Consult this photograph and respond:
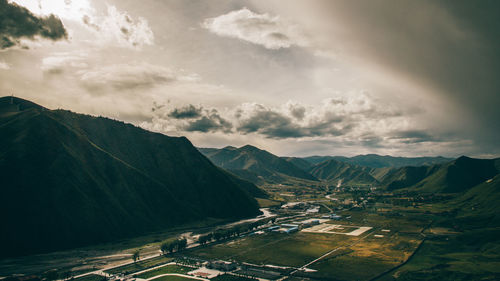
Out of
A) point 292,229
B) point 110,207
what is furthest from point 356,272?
point 110,207

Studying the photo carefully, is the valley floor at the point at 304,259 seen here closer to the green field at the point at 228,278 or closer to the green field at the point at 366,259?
the green field at the point at 366,259

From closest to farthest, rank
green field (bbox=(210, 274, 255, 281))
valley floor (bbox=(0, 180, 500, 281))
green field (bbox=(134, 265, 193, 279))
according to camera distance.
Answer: green field (bbox=(210, 274, 255, 281)) < valley floor (bbox=(0, 180, 500, 281)) < green field (bbox=(134, 265, 193, 279))

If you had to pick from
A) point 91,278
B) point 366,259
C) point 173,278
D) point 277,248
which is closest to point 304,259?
point 277,248

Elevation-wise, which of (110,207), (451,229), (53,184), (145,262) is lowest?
(451,229)

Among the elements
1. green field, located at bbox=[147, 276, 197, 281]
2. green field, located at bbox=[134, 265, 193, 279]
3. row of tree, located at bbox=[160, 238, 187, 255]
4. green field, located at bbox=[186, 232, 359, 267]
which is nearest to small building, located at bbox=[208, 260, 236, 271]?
green field, located at bbox=[134, 265, 193, 279]

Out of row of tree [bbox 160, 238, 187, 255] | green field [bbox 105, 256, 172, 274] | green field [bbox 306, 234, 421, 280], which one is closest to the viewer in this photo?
green field [bbox 306, 234, 421, 280]

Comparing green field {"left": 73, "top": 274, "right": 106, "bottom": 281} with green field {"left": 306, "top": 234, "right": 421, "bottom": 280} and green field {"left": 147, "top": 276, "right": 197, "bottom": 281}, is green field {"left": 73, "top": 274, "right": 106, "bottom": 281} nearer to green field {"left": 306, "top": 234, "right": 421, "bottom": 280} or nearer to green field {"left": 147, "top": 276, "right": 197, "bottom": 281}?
green field {"left": 147, "top": 276, "right": 197, "bottom": 281}

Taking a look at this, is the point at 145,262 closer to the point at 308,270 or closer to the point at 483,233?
the point at 308,270
